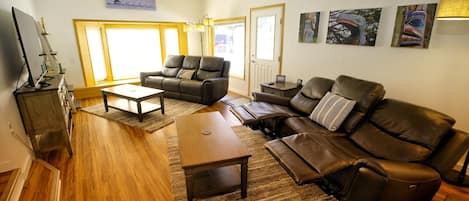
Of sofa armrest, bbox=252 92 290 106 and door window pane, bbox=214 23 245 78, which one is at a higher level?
door window pane, bbox=214 23 245 78

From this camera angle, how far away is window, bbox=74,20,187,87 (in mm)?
5385

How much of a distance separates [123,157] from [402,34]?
367 cm

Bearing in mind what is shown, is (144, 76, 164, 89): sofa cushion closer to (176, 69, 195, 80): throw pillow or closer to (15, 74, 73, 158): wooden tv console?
(176, 69, 195, 80): throw pillow

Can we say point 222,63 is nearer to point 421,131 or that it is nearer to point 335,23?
point 335,23

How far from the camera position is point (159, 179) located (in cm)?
235

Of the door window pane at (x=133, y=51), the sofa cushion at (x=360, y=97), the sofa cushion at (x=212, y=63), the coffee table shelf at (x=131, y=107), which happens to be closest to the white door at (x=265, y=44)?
the sofa cushion at (x=212, y=63)

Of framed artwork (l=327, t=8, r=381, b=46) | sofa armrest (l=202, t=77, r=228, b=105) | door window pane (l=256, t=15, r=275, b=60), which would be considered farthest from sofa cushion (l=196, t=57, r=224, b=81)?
framed artwork (l=327, t=8, r=381, b=46)

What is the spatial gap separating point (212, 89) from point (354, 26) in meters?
2.69

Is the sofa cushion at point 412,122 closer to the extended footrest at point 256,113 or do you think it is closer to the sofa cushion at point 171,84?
the extended footrest at point 256,113

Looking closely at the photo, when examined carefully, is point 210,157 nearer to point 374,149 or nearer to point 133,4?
point 374,149

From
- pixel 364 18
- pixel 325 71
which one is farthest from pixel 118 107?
pixel 364 18

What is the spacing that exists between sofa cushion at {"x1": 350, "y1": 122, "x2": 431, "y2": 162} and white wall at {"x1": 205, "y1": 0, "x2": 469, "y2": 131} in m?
0.93

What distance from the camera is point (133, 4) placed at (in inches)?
219

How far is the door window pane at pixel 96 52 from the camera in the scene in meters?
5.48
